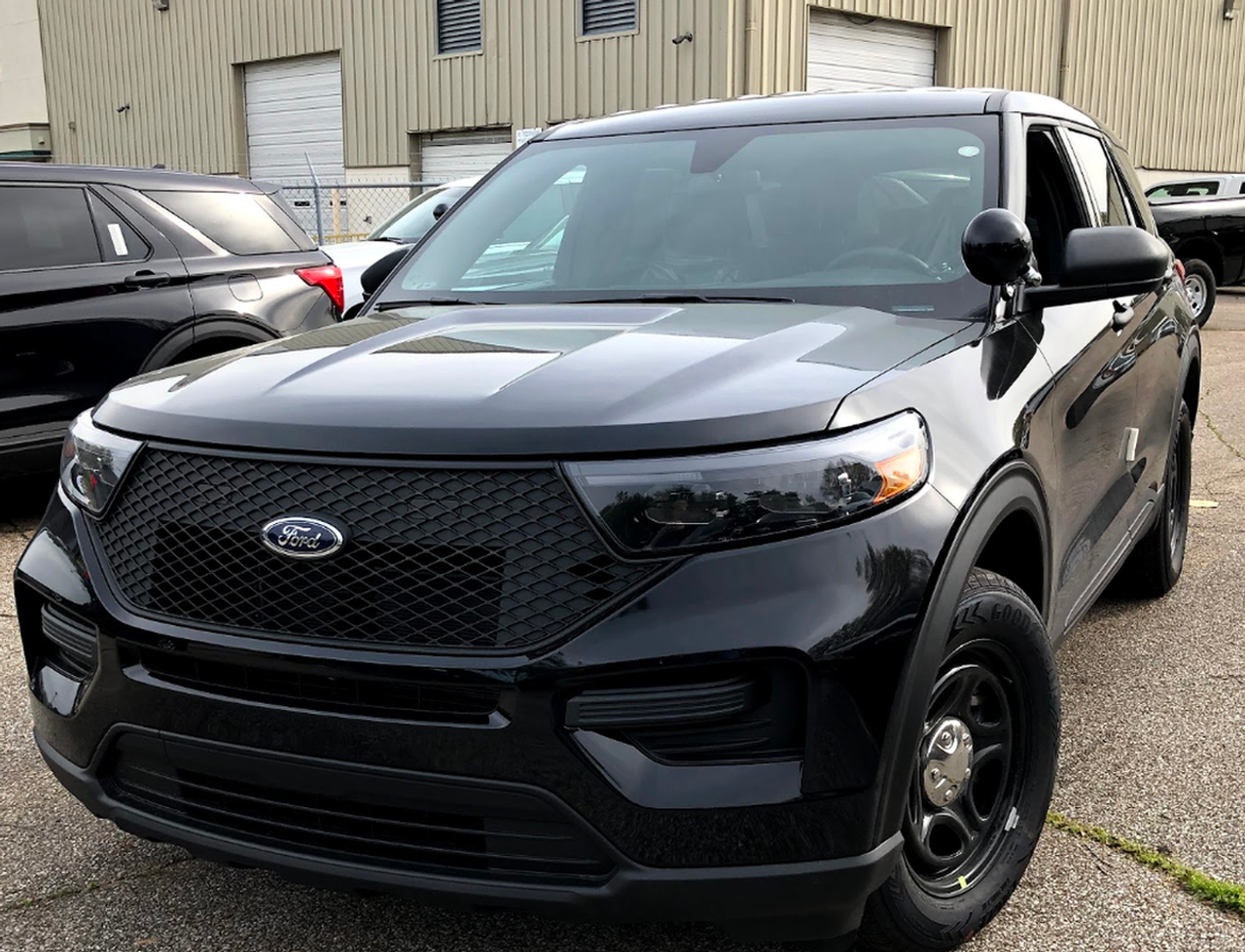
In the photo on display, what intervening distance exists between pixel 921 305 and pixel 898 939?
1340mm

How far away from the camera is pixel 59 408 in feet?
19.7

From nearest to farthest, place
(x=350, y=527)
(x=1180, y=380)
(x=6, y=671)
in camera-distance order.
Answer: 1. (x=350, y=527)
2. (x=6, y=671)
3. (x=1180, y=380)

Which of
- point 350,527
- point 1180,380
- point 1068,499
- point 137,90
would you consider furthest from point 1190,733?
point 137,90

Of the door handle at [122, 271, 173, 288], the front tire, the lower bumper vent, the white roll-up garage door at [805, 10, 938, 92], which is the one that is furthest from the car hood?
the white roll-up garage door at [805, 10, 938, 92]

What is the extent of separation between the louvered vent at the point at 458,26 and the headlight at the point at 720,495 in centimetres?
2017

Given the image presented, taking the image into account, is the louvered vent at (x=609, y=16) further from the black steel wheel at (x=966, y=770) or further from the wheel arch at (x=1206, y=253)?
the black steel wheel at (x=966, y=770)

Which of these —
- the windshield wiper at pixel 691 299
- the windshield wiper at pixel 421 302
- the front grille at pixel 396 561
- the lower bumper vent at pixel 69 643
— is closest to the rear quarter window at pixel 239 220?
the windshield wiper at pixel 421 302

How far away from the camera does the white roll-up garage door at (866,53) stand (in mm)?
18875

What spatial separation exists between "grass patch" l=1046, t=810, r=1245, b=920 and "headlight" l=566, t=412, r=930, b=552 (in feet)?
4.30

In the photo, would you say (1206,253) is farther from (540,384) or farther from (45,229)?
(540,384)

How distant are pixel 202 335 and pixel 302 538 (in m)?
4.71

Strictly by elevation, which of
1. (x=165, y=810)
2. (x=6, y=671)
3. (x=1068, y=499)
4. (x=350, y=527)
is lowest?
(x=6, y=671)

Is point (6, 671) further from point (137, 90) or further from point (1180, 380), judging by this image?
point (137, 90)

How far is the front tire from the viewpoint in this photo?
2.30 meters
